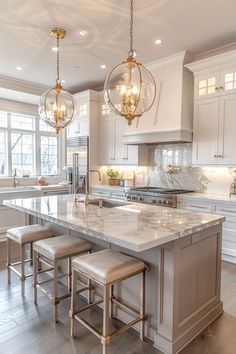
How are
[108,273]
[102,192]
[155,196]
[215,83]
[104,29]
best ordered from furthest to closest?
[102,192], [155,196], [215,83], [104,29], [108,273]

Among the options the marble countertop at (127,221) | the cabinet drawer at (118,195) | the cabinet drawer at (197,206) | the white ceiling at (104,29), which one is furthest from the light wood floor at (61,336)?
the white ceiling at (104,29)

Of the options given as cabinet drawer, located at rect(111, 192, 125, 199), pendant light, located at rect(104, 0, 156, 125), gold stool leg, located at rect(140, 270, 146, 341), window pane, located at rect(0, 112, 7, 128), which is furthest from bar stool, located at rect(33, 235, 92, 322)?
window pane, located at rect(0, 112, 7, 128)

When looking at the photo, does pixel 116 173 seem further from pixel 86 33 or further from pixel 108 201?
pixel 86 33

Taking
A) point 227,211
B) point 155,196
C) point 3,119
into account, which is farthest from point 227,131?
point 3,119

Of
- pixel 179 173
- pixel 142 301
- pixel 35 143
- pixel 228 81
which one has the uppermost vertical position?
pixel 228 81

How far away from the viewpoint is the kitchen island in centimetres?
186

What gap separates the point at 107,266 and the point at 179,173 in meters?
3.27

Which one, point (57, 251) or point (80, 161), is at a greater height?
point (80, 161)

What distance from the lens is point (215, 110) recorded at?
12.8ft

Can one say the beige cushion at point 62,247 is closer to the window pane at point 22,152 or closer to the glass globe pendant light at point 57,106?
the glass globe pendant light at point 57,106

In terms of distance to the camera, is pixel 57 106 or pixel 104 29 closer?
pixel 57 106

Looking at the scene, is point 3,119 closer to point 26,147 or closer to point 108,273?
point 26,147

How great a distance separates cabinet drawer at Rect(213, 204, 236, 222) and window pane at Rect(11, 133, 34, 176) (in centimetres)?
441

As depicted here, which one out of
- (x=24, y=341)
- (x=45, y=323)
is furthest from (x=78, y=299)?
(x=24, y=341)
